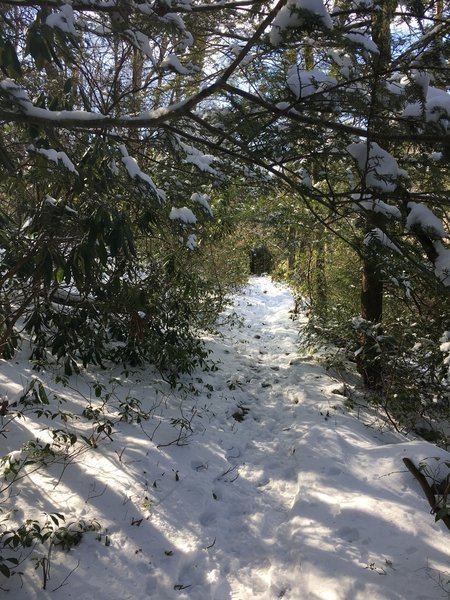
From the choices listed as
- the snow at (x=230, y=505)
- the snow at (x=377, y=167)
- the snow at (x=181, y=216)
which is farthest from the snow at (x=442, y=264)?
the snow at (x=181, y=216)

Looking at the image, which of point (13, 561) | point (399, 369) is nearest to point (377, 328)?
point (399, 369)

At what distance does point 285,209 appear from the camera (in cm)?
662

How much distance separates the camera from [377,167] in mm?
2506

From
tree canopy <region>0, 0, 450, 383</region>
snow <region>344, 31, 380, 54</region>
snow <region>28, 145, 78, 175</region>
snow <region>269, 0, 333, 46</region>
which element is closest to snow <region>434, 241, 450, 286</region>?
tree canopy <region>0, 0, 450, 383</region>

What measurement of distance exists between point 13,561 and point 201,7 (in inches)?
147

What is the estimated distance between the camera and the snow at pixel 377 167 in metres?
2.45

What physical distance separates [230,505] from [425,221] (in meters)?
2.68

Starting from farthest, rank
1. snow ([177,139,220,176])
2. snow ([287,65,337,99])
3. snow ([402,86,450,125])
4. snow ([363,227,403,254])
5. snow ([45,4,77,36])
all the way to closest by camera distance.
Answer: snow ([177,139,220,176]) < snow ([363,227,403,254]) < snow ([287,65,337,99]) < snow ([402,86,450,125]) < snow ([45,4,77,36])

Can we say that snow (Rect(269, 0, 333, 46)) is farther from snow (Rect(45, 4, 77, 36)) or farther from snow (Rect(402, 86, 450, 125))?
snow (Rect(45, 4, 77, 36))

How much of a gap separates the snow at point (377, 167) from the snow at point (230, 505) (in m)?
2.34

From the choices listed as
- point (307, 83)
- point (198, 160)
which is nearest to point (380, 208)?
point (307, 83)

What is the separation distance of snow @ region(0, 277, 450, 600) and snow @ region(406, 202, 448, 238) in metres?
2.01

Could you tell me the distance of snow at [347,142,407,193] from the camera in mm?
2449

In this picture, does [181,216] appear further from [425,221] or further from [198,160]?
[425,221]
